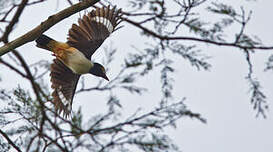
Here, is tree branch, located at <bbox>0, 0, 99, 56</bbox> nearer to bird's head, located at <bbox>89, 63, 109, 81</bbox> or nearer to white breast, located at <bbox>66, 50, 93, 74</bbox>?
white breast, located at <bbox>66, 50, 93, 74</bbox>

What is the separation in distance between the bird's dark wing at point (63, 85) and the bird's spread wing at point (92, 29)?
110 mm

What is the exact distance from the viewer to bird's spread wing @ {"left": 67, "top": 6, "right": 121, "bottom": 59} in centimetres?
149

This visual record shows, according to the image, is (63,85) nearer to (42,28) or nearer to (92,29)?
(92,29)

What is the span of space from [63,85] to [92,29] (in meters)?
0.23

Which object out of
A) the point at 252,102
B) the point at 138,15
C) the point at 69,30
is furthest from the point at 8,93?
the point at 252,102

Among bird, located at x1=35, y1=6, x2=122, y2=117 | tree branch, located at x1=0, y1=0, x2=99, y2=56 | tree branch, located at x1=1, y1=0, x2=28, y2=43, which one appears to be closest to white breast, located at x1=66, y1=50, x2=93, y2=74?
bird, located at x1=35, y1=6, x2=122, y2=117

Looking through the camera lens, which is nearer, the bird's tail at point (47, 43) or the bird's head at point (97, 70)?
the bird's tail at point (47, 43)

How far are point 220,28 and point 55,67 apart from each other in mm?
762

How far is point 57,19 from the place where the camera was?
1.15m

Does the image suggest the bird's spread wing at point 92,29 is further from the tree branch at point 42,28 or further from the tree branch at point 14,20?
the tree branch at point 42,28

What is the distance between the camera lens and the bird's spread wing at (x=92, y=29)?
149 cm

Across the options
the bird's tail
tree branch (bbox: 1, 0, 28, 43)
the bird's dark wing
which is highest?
tree branch (bbox: 1, 0, 28, 43)

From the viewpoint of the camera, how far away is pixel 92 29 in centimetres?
152

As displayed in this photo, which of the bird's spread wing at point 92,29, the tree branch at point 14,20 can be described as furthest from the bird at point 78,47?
the tree branch at point 14,20
